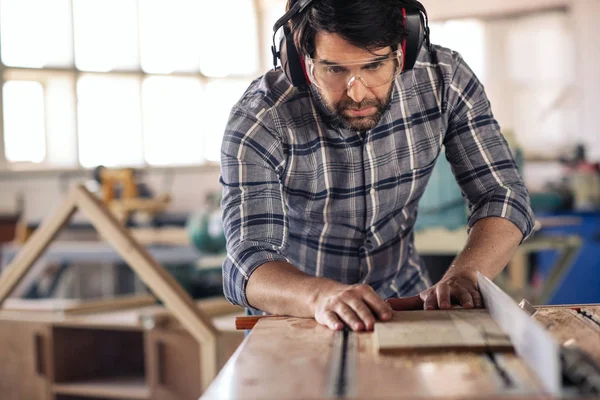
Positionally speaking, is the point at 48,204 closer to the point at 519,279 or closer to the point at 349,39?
the point at 519,279

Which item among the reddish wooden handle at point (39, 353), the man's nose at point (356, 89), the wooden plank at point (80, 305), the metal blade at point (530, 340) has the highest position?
the man's nose at point (356, 89)

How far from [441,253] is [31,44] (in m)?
4.49

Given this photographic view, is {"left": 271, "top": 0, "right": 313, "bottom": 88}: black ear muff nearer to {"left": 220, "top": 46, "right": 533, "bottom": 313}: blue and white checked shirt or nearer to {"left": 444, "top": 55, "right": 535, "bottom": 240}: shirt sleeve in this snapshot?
{"left": 220, "top": 46, "right": 533, "bottom": 313}: blue and white checked shirt

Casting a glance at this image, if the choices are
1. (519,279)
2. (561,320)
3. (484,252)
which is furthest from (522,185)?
(519,279)

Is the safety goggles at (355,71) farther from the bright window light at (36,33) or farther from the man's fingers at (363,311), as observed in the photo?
the bright window light at (36,33)

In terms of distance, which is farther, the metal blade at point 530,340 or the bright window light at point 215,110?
the bright window light at point 215,110

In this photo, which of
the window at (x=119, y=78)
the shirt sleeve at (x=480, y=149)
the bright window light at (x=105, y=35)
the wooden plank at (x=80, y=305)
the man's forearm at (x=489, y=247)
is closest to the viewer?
the man's forearm at (x=489, y=247)

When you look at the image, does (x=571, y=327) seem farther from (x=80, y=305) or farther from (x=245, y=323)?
(x=80, y=305)

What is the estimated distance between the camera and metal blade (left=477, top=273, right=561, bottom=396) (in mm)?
813

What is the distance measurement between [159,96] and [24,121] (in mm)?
1308

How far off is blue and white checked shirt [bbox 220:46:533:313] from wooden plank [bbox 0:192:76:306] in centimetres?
96

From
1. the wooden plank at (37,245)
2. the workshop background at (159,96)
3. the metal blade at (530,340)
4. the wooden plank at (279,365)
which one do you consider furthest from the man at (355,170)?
the workshop background at (159,96)

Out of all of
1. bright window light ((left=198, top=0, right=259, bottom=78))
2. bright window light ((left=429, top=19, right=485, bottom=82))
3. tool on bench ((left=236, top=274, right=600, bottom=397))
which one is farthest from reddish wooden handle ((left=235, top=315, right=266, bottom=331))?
bright window light ((left=429, top=19, right=485, bottom=82))

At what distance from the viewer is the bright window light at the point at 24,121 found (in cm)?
632
